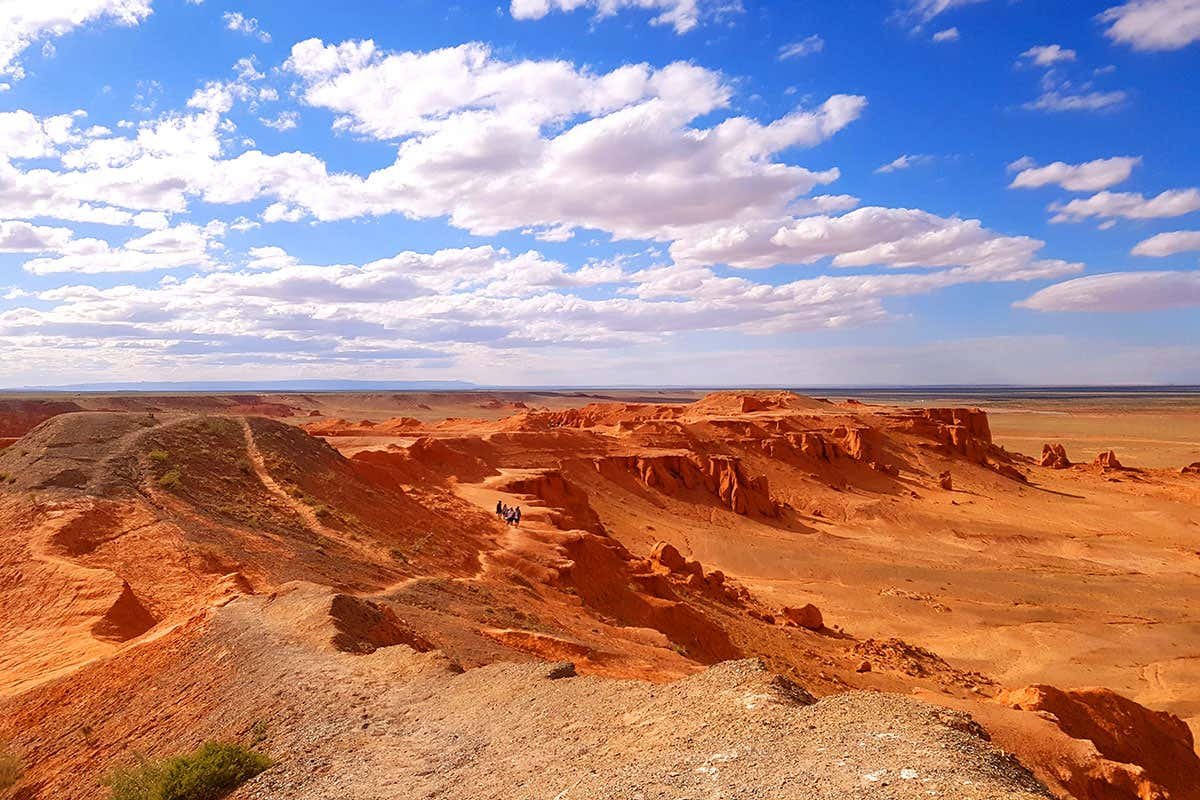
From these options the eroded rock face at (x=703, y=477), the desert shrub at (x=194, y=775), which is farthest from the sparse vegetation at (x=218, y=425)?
the desert shrub at (x=194, y=775)

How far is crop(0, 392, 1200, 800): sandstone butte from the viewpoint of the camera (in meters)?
6.53

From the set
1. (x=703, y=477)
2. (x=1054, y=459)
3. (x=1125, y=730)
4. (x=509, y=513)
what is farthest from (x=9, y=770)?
(x=1054, y=459)

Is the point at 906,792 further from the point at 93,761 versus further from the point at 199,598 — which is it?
the point at 199,598

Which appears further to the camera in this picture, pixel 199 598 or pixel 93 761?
pixel 199 598

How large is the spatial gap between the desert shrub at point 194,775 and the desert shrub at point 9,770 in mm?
1529

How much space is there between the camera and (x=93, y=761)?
828cm

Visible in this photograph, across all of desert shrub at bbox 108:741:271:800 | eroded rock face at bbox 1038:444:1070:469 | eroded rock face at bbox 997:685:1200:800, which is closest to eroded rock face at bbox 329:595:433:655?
desert shrub at bbox 108:741:271:800

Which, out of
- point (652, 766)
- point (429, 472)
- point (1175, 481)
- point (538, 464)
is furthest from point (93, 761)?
point (1175, 481)

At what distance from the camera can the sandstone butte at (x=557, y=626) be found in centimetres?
653

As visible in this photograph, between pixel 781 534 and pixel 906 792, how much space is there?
34.8 metres

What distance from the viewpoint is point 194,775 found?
23.0 ft

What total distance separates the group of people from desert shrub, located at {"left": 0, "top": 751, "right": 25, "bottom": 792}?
1685cm

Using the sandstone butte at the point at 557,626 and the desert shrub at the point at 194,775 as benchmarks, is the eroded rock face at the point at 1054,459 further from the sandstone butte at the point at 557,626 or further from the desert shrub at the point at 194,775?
the desert shrub at the point at 194,775

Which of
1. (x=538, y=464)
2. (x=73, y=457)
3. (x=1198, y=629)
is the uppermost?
(x=73, y=457)
